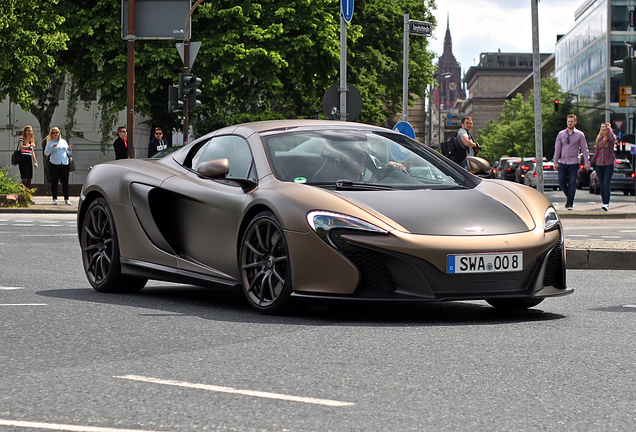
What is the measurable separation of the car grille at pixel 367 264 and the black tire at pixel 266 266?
367mm

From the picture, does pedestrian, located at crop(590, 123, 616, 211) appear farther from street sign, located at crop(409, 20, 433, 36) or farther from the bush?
the bush

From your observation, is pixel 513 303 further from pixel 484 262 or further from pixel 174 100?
pixel 174 100

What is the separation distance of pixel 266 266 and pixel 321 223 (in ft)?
1.88

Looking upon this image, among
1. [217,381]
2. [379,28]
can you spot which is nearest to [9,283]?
[217,381]

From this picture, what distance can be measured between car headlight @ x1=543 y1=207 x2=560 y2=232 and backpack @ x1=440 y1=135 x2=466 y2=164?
11032 mm

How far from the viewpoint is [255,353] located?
557cm

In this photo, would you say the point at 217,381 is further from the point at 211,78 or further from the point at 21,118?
the point at 21,118

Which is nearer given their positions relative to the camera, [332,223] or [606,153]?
[332,223]

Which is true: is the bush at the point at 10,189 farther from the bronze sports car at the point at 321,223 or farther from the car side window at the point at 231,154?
the car side window at the point at 231,154

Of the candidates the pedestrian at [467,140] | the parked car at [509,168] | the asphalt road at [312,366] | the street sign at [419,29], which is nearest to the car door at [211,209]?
the asphalt road at [312,366]

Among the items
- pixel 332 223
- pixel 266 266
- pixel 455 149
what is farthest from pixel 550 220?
pixel 455 149

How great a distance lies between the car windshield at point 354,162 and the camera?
729cm

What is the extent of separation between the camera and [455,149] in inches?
723

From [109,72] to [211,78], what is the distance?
326cm
